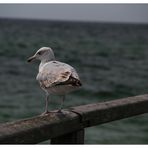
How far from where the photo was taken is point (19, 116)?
38.3 feet

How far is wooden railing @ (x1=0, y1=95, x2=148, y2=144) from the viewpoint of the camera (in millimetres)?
2205

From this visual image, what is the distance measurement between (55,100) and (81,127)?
10209 mm

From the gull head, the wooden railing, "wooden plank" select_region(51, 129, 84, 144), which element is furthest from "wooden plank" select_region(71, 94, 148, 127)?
the gull head

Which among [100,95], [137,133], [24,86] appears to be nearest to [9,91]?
[24,86]

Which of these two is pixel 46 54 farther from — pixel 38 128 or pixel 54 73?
pixel 38 128

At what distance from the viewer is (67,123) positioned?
2.46m

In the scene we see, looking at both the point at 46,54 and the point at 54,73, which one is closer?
the point at 54,73

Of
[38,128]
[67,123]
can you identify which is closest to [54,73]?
[67,123]

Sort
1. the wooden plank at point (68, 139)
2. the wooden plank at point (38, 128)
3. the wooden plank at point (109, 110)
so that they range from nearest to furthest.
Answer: the wooden plank at point (38, 128) → the wooden plank at point (68, 139) → the wooden plank at point (109, 110)

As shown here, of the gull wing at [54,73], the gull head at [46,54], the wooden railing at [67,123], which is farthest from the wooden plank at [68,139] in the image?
the gull head at [46,54]

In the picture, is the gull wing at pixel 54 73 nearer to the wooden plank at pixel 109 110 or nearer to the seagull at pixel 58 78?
the seagull at pixel 58 78

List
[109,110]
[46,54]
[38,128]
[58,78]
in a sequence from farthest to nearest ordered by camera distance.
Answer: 1. [46,54]
2. [58,78]
3. [109,110]
4. [38,128]

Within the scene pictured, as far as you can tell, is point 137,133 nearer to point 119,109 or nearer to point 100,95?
point 100,95

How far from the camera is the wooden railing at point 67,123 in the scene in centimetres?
221
